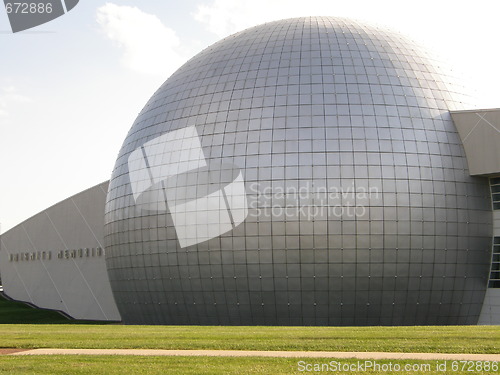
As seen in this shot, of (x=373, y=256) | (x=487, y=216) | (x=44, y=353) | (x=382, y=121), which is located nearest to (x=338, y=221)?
(x=373, y=256)

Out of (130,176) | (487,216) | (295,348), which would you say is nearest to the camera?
(295,348)

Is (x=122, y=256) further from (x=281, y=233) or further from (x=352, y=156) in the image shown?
(x=352, y=156)

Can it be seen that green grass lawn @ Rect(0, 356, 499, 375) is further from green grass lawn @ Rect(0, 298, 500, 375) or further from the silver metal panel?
the silver metal panel

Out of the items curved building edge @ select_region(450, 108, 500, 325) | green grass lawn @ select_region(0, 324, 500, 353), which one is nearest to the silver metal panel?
curved building edge @ select_region(450, 108, 500, 325)

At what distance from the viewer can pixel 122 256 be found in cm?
3222

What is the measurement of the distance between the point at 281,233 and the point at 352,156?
4.44 m

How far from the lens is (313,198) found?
2684 cm

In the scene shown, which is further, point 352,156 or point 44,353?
point 352,156

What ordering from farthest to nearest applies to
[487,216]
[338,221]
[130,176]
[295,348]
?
[130,176] < [487,216] < [338,221] < [295,348]

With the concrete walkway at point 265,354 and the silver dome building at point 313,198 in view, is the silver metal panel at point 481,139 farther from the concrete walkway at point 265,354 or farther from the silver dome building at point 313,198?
the concrete walkway at point 265,354

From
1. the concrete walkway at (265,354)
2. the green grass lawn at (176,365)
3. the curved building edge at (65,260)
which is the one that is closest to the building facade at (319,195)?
the concrete walkway at (265,354)

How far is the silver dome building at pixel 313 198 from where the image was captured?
26.9 meters

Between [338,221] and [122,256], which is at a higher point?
[338,221]

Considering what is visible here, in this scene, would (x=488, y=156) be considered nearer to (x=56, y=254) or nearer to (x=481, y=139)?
(x=481, y=139)
